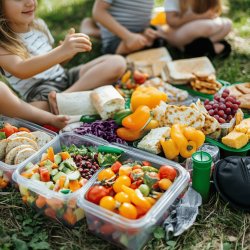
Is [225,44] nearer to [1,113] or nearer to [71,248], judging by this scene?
[1,113]

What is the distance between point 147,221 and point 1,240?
56 centimetres

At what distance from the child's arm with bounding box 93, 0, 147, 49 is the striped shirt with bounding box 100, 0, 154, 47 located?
0.23 feet

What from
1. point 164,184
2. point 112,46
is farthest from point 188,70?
point 164,184

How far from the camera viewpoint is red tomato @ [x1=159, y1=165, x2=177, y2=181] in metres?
1.56

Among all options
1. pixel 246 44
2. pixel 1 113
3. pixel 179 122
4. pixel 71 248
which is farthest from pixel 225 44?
pixel 71 248

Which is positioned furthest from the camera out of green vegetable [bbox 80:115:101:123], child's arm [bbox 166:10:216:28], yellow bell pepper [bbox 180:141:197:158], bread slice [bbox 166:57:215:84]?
child's arm [bbox 166:10:216:28]

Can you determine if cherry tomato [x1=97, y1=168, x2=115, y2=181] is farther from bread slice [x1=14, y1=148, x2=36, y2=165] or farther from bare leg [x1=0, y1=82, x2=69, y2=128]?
bare leg [x1=0, y1=82, x2=69, y2=128]

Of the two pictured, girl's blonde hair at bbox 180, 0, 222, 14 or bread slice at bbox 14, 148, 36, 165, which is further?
girl's blonde hair at bbox 180, 0, 222, 14

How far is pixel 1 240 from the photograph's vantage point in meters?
1.52

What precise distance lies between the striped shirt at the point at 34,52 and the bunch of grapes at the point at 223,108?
89cm

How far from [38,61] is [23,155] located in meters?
0.49

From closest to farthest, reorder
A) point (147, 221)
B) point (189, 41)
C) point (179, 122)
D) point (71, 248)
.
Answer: point (147, 221) → point (71, 248) → point (179, 122) → point (189, 41)

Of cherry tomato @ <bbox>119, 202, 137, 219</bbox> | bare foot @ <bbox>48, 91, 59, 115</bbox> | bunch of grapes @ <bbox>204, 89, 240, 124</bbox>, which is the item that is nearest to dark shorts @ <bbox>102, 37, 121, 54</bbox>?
bare foot @ <bbox>48, 91, 59, 115</bbox>

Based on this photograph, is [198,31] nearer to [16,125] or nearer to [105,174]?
[16,125]
